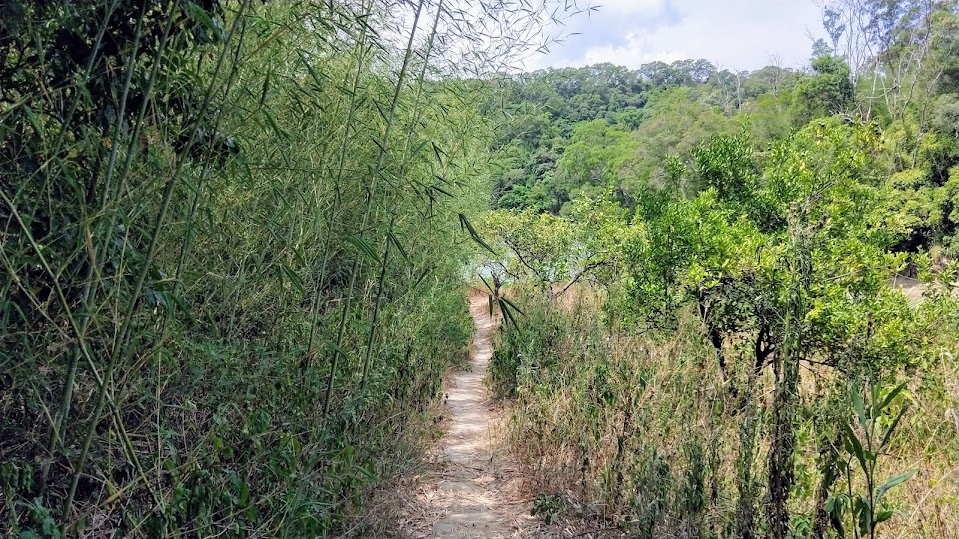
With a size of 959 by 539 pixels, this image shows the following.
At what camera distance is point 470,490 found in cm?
387

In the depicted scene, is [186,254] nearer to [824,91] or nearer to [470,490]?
[470,490]

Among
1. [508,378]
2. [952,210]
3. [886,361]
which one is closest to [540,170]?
[508,378]

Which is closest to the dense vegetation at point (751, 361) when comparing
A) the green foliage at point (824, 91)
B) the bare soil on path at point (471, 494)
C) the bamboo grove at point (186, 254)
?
the bare soil on path at point (471, 494)

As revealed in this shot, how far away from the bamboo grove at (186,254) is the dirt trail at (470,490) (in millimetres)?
615

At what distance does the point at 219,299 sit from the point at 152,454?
2.16ft

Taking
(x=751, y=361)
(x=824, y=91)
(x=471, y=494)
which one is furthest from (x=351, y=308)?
(x=824, y=91)

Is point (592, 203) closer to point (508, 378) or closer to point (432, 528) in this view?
point (508, 378)

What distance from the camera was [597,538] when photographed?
295 cm

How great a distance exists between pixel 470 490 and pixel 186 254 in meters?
2.94

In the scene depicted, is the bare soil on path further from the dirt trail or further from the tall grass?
the tall grass

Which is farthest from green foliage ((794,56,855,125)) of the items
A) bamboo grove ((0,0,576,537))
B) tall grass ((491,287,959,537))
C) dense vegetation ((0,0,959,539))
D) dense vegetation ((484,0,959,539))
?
bamboo grove ((0,0,576,537))

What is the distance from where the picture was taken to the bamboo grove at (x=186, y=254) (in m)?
1.22

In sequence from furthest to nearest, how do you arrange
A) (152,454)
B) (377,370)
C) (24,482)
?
(377,370) < (152,454) < (24,482)

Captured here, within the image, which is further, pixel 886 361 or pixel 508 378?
pixel 508 378
